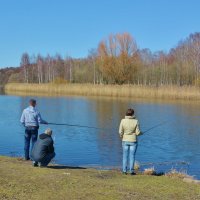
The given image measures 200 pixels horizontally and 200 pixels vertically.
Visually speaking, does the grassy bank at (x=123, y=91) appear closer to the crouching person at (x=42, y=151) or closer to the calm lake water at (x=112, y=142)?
the calm lake water at (x=112, y=142)

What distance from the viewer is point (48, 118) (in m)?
27.4

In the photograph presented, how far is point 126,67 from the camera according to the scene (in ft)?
214

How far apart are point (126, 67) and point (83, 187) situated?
189 ft

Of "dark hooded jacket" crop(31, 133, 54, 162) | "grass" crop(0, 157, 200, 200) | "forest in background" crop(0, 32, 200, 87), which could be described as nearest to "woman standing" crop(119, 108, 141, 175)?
"grass" crop(0, 157, 200, 200)

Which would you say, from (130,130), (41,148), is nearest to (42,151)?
(41,148)

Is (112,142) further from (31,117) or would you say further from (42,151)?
(42,151)

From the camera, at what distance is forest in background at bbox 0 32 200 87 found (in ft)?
214

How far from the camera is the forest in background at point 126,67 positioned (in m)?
65.3

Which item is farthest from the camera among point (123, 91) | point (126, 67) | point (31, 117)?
point (126, 67)

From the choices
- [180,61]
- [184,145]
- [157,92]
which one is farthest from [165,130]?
[180,61]

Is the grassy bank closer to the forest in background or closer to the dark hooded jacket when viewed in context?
the forest in background

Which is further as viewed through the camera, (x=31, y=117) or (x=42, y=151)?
(x=31, y=117)

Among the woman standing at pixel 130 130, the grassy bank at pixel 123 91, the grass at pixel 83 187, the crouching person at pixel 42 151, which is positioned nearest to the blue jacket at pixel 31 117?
the crouching person at pixel 42 151

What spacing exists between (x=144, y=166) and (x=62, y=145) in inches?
192
